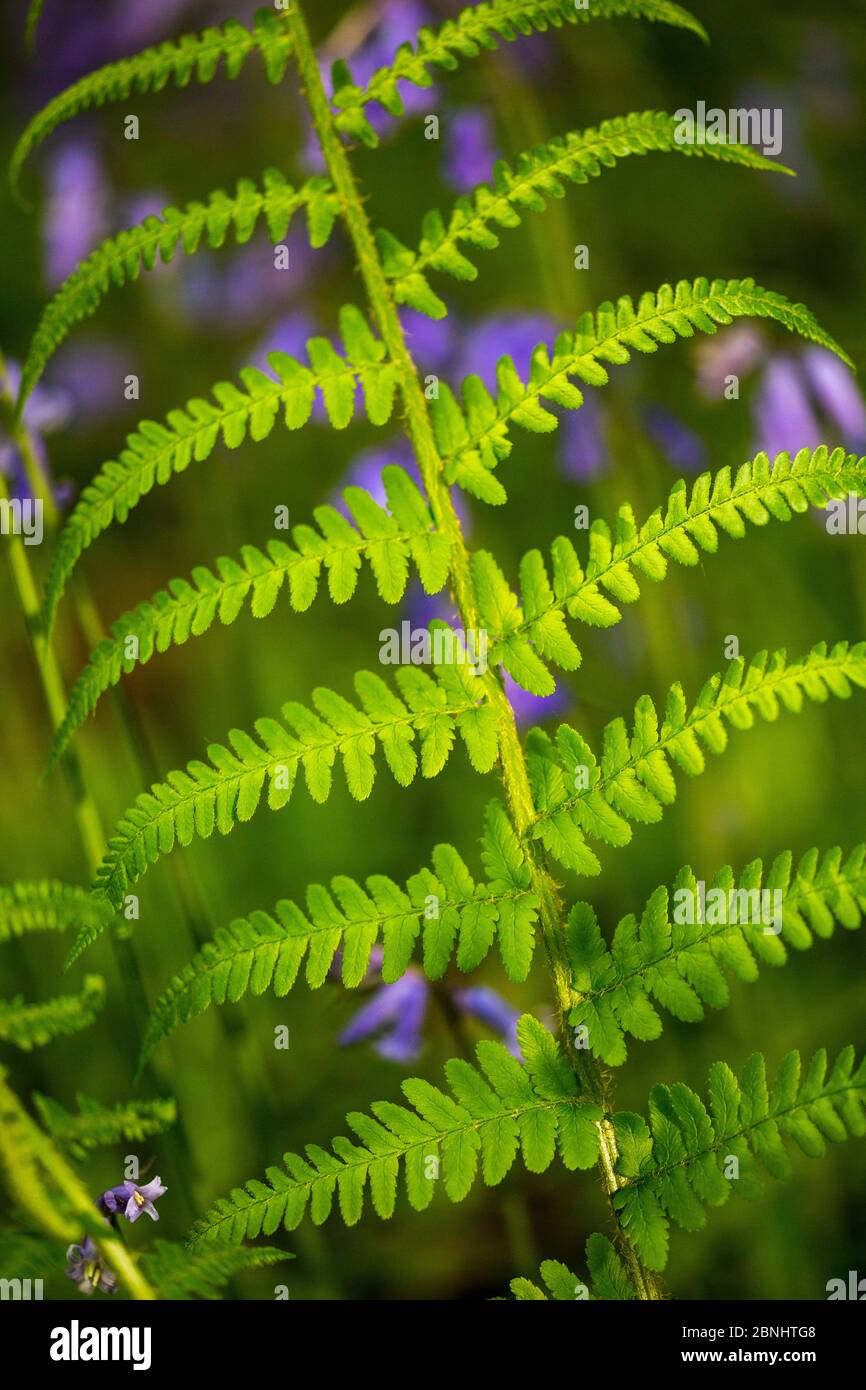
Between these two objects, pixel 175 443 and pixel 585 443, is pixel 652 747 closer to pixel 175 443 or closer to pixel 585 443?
pixel 175 443

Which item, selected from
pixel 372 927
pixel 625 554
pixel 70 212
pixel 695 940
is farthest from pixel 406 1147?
pixel 70 212

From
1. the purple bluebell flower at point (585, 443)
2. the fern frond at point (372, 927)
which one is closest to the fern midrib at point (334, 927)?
the fern frond at point (372, 927)

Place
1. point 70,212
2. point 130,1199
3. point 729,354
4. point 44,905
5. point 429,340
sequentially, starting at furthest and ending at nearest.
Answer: point 70,212
point 429,340
point 729,354
point 130,1199
point 44,905

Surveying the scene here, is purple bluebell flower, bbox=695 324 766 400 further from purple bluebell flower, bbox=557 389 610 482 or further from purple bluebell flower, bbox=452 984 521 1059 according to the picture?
purple bluebell flower, bbox=452 984 521 1059

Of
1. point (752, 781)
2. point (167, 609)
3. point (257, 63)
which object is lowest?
point (167, 609)

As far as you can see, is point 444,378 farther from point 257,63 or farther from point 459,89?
point 257,63
